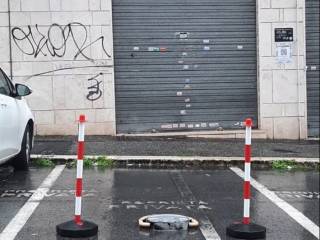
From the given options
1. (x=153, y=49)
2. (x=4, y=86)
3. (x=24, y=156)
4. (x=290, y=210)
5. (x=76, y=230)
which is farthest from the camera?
(x=153, y=49)

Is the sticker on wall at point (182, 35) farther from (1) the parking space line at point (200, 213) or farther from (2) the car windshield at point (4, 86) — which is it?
(2) the car windshield at point (4, 86)

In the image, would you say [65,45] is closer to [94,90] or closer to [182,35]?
[94,90]

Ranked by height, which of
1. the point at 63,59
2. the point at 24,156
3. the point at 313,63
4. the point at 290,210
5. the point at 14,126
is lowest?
the point at 290,210

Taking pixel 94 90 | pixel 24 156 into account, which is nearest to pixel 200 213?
pixel 24 156

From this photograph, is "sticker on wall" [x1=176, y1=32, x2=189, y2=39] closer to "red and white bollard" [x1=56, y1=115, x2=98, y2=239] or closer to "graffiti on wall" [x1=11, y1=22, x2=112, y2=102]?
"graffiti on wall" [x1=11, y1=22, x2=112, y2=102]

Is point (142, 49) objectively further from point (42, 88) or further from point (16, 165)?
point (16, 165)

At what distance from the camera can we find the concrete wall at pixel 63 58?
12.9 m

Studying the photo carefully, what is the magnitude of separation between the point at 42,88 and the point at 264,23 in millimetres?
5198

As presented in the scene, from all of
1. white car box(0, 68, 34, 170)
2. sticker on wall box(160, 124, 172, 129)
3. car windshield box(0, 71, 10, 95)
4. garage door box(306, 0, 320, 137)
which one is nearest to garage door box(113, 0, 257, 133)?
sticker on wall box(160, 124, 172, 129)

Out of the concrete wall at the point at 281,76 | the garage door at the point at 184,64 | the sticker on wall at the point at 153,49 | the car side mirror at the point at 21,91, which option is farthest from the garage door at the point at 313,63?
the car side mirror at the point at 21,91

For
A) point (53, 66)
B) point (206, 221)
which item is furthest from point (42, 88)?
point (206, 221)

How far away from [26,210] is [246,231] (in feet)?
8.09

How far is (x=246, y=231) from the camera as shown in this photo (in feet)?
18.8

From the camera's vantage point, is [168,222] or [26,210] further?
[26,210]
